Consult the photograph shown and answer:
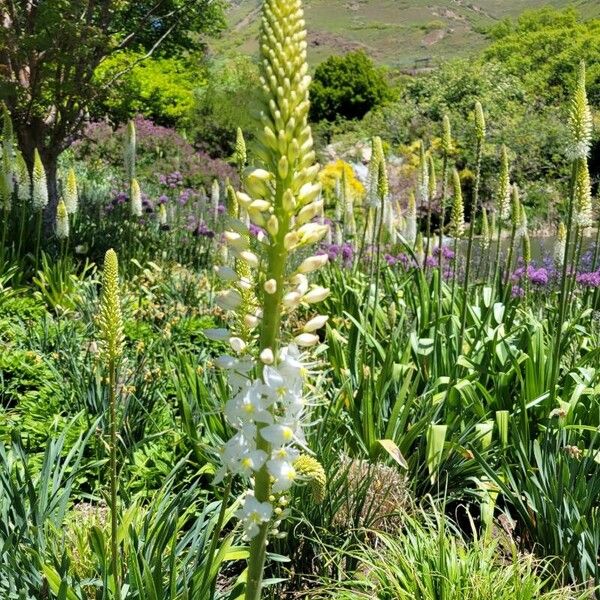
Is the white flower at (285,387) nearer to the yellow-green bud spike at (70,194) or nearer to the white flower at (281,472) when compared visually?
the white flower at (281,472)

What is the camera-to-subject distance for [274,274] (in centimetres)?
178

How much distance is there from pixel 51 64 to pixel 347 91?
25401 mm

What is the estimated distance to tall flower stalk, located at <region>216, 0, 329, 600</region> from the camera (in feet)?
5.50

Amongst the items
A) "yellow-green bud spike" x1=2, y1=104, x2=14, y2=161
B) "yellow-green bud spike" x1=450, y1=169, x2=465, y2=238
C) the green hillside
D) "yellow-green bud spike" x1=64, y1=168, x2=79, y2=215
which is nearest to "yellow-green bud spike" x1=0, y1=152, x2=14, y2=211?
"yellow-green bud spike" x1=2, y1=104, x2=14, y2=161

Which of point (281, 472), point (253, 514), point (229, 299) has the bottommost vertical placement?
point (253, 514)

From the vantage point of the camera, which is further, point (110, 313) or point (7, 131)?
point (7, 131)

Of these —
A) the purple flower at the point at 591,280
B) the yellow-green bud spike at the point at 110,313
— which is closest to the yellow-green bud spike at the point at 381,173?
the purple flower at the point at 591,280

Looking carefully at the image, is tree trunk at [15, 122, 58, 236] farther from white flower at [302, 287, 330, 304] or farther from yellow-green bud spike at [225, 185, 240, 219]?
white flower at [302, 287, 330, 304]

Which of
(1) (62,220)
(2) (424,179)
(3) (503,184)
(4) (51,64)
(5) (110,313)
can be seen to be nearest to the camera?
(5) (110,313)

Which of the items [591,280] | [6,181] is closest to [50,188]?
[6,181]

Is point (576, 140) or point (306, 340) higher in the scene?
point (576, 140)

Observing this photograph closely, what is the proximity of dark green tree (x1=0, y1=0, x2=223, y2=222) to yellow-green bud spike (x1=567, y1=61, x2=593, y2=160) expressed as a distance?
18.5ft

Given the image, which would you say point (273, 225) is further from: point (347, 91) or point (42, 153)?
point (347, 91)

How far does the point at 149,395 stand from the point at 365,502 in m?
1.65
